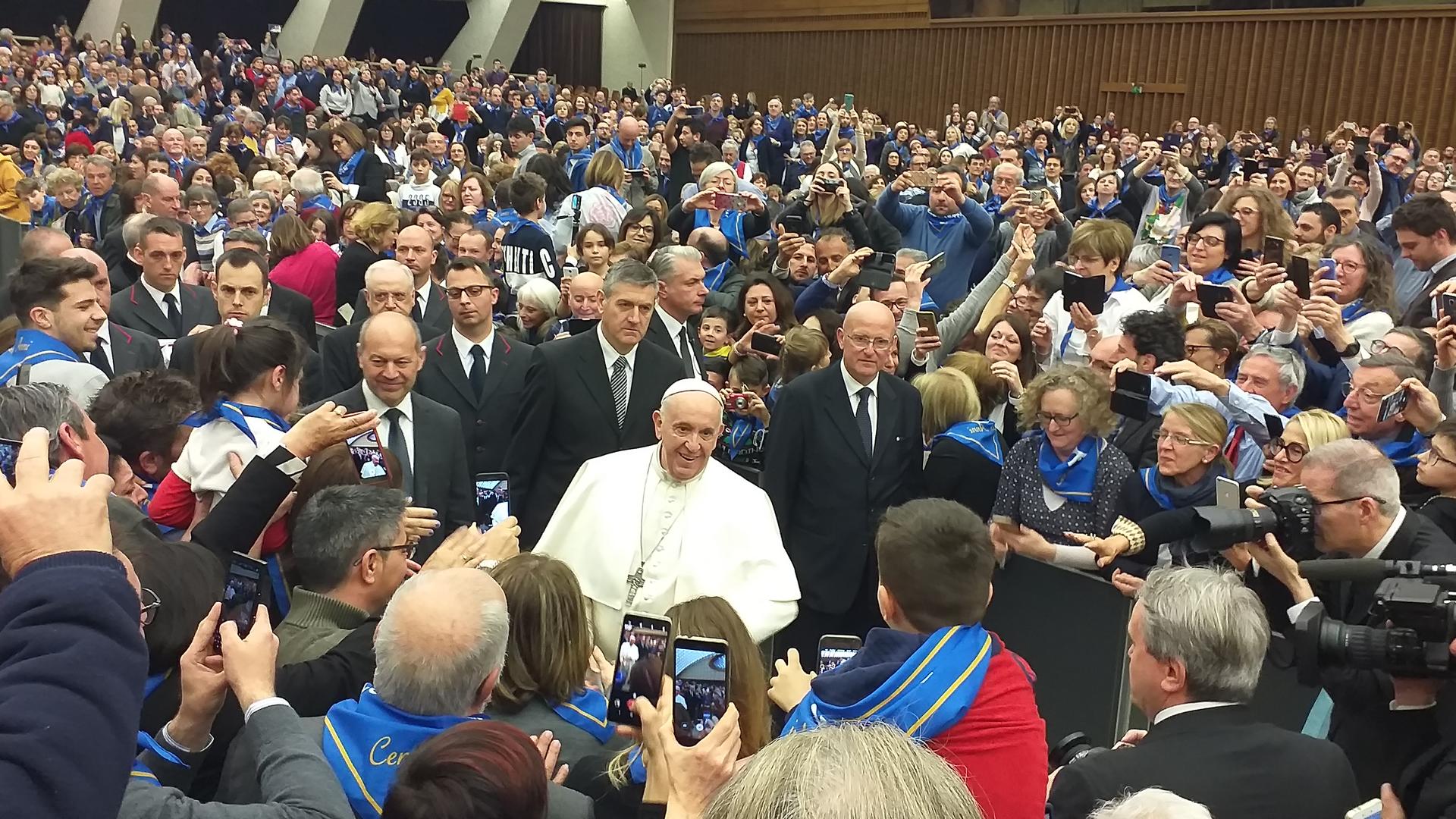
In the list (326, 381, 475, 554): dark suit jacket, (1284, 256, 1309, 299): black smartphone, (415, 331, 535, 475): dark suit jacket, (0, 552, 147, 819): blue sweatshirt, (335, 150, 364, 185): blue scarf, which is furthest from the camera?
(335, 150, 364, 185): blue scarf

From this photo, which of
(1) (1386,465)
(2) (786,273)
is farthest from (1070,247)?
(1) (1386,465)

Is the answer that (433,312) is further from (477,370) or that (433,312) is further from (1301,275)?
(1301,275)

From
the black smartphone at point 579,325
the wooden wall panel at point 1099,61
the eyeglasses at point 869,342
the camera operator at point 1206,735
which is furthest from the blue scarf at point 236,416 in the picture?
the wooden wall panel at point 1099,61

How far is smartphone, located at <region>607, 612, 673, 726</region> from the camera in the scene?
2285 millimetres

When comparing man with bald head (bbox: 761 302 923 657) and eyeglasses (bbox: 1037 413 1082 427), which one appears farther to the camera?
man with bald head (bbox: 761 302 923 657)

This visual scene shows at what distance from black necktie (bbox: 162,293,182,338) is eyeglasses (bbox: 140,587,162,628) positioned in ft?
12.9

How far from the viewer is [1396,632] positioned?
2.39 metres

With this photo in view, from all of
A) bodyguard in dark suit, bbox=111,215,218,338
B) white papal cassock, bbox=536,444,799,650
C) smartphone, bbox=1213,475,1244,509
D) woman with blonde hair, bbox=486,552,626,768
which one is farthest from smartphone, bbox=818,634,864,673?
bodyguard in dark suit, bbox=111,215,218,338

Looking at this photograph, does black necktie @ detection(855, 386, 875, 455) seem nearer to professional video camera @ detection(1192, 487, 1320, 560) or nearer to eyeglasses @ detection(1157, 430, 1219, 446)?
eyeglasses @ detection(1157, 430, 1219, 446)

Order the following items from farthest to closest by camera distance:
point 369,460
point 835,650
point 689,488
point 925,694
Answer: point 689,488 → point 369,460 → point 835,650 → point 925,694

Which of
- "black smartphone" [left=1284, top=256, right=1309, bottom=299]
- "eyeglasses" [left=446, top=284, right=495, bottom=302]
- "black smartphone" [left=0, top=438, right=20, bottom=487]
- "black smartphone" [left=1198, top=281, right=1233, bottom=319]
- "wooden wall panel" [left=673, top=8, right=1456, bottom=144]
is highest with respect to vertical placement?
Answer: "wooden wall panel" [left=673, top=8, right=1456, bottom=144]

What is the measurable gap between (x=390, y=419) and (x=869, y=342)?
1725mm

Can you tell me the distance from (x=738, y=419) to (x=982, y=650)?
3.23m

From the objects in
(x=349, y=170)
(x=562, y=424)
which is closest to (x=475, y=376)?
(x=562, y=424)
